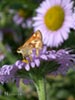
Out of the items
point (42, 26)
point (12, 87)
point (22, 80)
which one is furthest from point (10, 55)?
point (22, 80)

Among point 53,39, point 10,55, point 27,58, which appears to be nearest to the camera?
point 27,58

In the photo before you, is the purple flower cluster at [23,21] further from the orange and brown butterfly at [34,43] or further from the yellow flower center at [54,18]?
the orange and brown butterfly at [34,43]

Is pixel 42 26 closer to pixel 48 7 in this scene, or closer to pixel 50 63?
pixel 48 7

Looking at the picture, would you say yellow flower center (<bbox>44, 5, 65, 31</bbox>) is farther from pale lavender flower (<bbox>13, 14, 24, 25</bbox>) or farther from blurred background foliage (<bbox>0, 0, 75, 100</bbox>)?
pale lavender flower (<bbox>13, 14, 24, 25</bbox>)

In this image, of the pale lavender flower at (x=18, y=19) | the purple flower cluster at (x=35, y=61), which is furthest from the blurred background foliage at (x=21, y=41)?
the purple flower cluster at (x=35, y=61)

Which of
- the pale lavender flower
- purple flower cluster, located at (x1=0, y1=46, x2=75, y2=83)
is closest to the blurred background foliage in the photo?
the pale lavender flower

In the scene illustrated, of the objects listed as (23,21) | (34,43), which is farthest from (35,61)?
(23,21)

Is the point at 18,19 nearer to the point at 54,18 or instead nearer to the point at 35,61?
the point at 54,18
